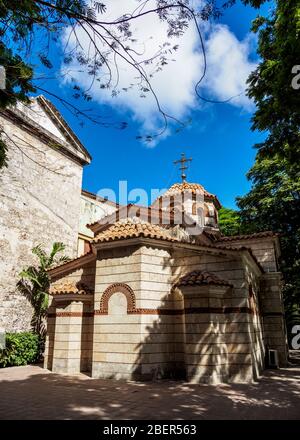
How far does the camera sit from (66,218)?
797 inches

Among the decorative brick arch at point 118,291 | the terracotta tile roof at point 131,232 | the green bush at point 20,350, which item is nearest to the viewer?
the decorative brick arch at point 118,291

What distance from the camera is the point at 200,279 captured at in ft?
34.3

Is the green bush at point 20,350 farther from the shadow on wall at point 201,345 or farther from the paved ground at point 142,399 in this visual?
the shadow on wall at point 201,345

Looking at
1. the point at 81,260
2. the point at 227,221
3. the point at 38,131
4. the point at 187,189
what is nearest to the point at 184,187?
the point at 187,189

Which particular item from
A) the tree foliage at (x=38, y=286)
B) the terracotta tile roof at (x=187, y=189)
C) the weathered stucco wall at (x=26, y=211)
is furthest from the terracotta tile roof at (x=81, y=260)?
the terracotta tile roof at (x=187, y=189)

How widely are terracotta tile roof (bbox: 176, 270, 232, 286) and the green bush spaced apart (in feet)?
27.8

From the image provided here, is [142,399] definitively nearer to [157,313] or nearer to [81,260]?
[157,313]

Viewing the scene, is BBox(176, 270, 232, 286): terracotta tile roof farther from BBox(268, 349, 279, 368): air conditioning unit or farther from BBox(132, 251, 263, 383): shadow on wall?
BBox(268, 349, 279, 368): air conditioning unit

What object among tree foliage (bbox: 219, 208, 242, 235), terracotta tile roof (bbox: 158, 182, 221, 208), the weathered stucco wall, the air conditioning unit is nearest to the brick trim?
the air conditioning unit

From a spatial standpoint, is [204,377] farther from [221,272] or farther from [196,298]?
[221,272]

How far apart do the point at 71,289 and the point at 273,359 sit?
29.5 feet

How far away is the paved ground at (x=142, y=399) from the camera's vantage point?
21.5 ft

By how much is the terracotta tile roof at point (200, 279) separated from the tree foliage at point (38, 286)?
26.9ft

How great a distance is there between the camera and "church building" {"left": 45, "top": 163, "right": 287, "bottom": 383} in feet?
33.7
